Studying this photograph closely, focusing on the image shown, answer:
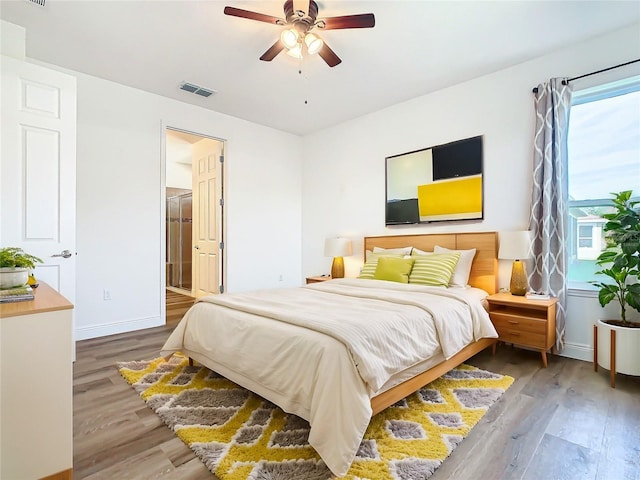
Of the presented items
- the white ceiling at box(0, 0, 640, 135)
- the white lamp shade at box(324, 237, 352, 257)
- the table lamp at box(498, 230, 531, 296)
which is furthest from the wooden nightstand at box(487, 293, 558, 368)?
the white ceiling at box(0, 0, 640, 135)

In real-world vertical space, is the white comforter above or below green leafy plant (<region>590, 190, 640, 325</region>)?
below

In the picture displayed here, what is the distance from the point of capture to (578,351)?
9.48ft

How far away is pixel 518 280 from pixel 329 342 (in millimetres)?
2229

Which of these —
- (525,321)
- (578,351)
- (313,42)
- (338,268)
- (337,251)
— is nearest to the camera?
(313,42)

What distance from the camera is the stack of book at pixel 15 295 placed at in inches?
57.9

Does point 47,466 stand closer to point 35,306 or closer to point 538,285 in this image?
point 35,306

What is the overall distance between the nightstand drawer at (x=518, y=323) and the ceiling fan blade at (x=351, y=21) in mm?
2561

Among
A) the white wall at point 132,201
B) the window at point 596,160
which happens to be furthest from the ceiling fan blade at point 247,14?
the window at point 596,160

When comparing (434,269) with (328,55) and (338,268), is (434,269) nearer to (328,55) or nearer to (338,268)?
(338,268)

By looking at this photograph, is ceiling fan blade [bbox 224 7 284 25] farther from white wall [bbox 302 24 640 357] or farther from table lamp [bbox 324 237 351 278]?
table lamp [bbox 324 237 351 278]

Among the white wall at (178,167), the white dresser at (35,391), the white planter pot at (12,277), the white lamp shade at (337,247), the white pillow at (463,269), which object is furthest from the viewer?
the white wall at (178,167)

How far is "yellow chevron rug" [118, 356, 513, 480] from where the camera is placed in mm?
1493

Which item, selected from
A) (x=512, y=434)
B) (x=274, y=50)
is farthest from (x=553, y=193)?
(x=274, y=50)

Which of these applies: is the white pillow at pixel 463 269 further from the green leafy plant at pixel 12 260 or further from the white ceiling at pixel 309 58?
the green leafy plant at pixel 12 260
